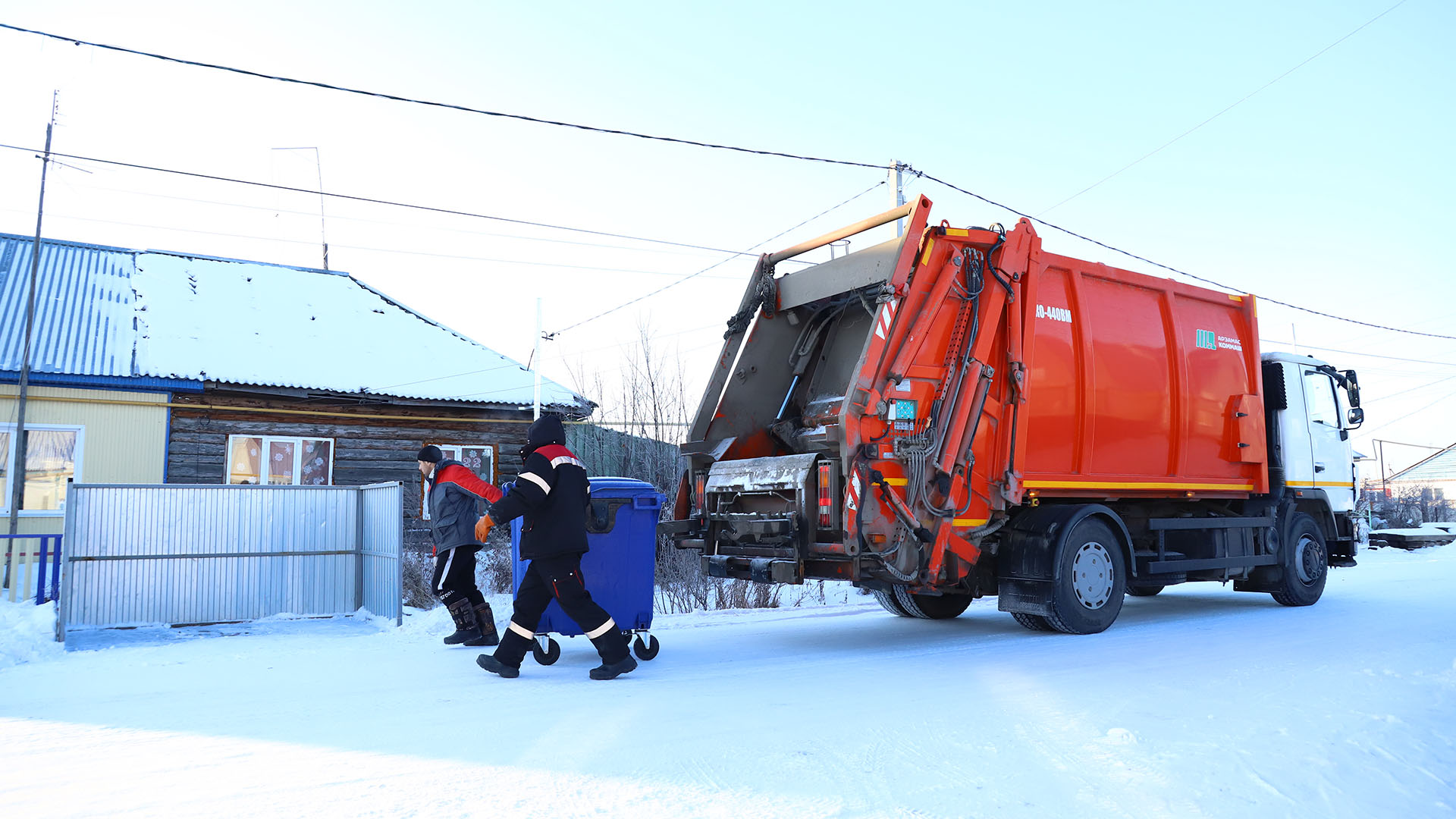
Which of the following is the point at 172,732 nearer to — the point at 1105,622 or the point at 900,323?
the point at 900,323

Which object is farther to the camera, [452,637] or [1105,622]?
[1105,622]

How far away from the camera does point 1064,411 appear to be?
7508 millimetres

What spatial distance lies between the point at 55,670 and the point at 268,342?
40.5 feet

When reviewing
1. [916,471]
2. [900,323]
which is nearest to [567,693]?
[916,471]

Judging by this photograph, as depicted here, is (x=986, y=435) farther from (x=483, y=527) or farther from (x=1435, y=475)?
(x=1435, y=475)

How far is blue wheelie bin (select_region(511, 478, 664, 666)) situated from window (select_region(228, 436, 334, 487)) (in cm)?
1140

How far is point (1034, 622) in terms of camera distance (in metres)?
7.57

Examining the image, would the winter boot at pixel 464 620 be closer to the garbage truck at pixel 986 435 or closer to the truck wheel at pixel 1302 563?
the garbage truck at pixel 986 435

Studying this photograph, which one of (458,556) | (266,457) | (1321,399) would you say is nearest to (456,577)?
(458,556)

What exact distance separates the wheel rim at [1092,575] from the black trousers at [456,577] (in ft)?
14.6

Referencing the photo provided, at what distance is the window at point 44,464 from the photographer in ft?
46.6

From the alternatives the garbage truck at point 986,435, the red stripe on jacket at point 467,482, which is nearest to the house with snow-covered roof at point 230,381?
the red stripe on jacket at point 467,482

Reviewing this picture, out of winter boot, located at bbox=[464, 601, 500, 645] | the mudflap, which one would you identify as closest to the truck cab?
the mudflap

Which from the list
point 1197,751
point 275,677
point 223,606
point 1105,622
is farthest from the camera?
point 223,606
